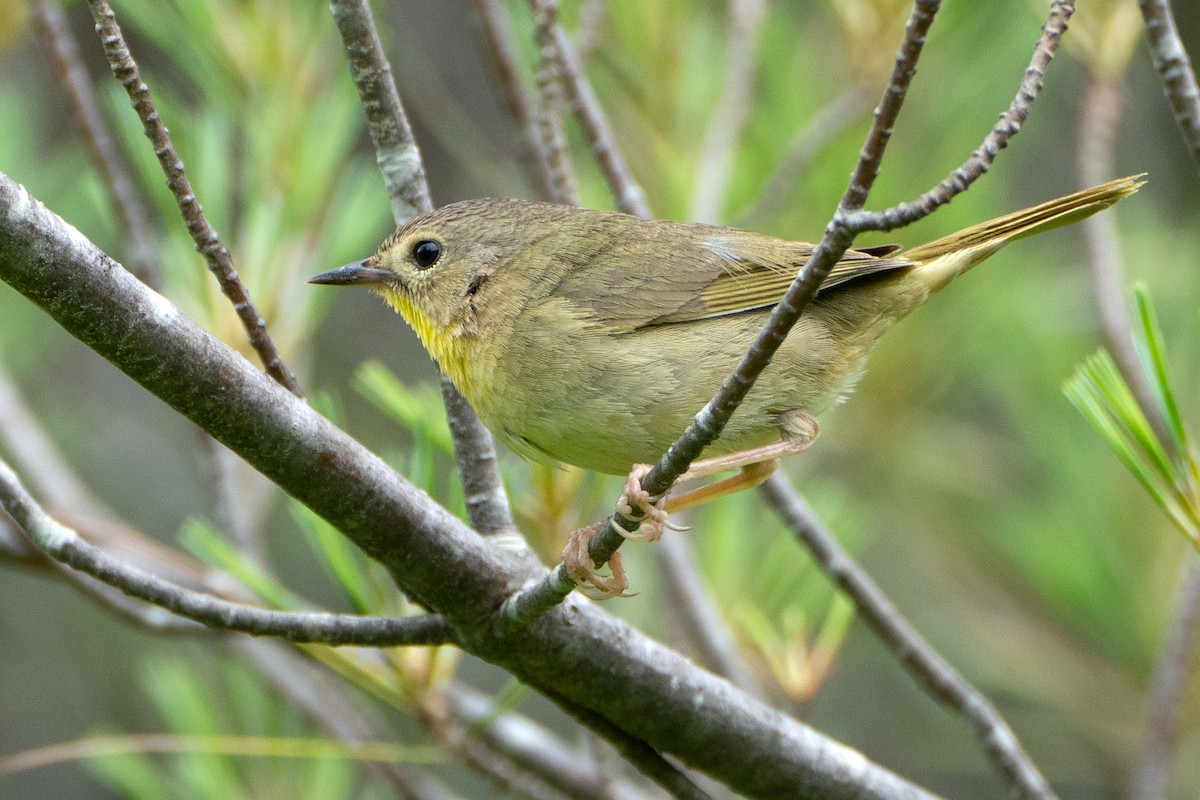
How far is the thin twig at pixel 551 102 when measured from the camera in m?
2.98

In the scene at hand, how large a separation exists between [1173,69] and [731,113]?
5.88 feet

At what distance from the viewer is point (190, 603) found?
6.94 ft

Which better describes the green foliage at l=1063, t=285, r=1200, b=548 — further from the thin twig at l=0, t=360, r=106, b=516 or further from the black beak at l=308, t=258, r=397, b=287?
the thin twig at l=0, t=360, r=106, b=516

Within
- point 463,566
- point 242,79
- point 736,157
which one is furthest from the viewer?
point 736,157

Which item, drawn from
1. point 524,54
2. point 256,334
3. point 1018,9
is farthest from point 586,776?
point 1018,9

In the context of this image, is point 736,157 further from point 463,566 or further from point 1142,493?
point 463,566

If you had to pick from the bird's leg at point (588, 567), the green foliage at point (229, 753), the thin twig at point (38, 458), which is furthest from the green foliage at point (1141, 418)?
the thin twig at point (38, 458)

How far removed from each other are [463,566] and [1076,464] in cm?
248

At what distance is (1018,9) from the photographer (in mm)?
4086

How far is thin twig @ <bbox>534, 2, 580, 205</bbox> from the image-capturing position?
9.78 ft

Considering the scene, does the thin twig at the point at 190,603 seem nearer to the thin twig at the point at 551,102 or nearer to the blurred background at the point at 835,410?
the blurred background at the point at 835,410

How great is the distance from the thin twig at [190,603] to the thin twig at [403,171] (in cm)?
38

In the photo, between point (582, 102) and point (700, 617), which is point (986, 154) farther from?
point (700, 617)

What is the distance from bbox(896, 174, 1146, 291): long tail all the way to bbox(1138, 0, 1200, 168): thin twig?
40 centimetres
